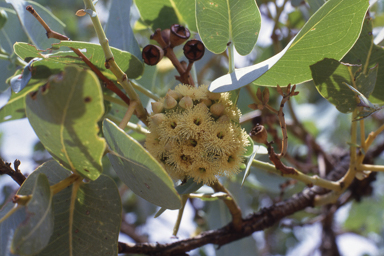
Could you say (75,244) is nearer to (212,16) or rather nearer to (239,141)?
(239,141)

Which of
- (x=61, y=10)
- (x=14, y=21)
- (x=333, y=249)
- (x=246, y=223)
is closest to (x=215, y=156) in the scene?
(x=246, y=223)

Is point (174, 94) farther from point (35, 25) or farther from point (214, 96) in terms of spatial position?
point (35, 25)

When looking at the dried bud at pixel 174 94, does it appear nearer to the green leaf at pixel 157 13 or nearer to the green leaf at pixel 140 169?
the green leaf at pixel 140 169

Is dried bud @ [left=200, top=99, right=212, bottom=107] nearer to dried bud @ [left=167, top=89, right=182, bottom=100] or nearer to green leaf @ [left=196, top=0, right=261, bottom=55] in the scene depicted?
dried bud @ [left=167, top=89, right=182, bottom=100]

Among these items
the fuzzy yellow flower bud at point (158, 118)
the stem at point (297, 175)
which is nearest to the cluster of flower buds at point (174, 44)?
the fuzzy yellow flower bud at point (158, 118)

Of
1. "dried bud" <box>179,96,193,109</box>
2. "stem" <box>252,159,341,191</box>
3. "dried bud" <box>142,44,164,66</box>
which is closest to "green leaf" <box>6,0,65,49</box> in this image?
"dried bud" <box>142,44,164,66</box>

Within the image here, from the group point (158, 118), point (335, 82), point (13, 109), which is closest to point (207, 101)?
point (158, 118)
